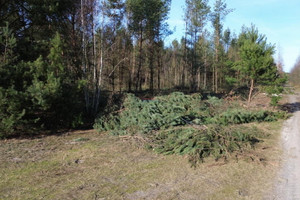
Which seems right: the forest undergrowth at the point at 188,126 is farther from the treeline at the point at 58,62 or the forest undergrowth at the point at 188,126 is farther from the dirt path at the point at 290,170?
the treeline at the point at 58,62

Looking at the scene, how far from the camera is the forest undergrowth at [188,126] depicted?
6.27 meters

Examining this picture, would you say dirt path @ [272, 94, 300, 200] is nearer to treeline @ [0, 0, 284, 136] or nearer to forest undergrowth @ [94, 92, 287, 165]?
forest undergrowth @ [94, 92, 287, 165]

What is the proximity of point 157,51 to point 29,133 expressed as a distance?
1956 centimetres

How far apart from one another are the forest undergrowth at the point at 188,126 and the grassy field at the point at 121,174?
13.8 inches

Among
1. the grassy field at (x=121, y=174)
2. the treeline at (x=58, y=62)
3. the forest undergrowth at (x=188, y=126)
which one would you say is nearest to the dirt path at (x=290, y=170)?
the grassy field at (x=121, y=174)

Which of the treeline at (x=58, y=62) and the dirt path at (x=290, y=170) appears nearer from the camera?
the dirt path at (x=290, y=170)

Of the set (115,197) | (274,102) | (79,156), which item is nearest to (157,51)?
(274,102)

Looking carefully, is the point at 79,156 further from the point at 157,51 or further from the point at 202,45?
the point at 202,45

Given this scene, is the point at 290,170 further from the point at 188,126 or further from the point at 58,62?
the point at 58,62

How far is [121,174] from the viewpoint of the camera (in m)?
4.91

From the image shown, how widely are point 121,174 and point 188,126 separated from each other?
4.05 meters

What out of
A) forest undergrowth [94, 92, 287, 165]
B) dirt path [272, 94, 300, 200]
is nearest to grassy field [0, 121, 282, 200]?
dirt path [272, 94, 300, 200]

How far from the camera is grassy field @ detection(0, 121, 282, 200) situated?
4.03m

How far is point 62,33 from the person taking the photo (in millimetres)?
10695
